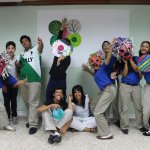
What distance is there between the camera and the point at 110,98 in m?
3.52

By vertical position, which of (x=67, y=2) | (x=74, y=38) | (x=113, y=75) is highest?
(x=67, y=2)

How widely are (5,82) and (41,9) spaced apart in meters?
1.23

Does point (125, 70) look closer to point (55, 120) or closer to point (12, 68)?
point (55, 120)

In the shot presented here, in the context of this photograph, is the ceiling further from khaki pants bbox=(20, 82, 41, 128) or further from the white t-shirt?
khaki pants bbox=(20, 82, 41, 128)

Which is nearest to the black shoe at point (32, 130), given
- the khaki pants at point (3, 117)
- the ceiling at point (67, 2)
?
the khaki pants at point (3, 117)

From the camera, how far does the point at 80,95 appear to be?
3.70 metres

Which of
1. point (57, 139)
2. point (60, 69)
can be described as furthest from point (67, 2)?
point (57, 139)

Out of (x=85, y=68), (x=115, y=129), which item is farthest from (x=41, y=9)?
(x=115, y=129)

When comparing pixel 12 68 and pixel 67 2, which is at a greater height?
pixel 67 2

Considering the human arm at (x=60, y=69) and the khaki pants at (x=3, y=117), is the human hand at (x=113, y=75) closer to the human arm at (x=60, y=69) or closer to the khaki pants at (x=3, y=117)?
the human arm at (x=60, y=69)

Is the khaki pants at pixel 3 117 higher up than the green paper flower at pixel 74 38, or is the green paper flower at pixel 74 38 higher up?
the green paper flower at pixel 74 38

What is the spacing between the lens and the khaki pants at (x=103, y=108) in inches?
135

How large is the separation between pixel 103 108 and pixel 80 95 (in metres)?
0.38

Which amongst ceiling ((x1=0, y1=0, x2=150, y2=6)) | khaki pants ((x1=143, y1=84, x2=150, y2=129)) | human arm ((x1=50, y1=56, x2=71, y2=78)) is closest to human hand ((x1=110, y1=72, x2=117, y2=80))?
khaki pants ((x1=143, y1=84, x2=150, y2=129))
